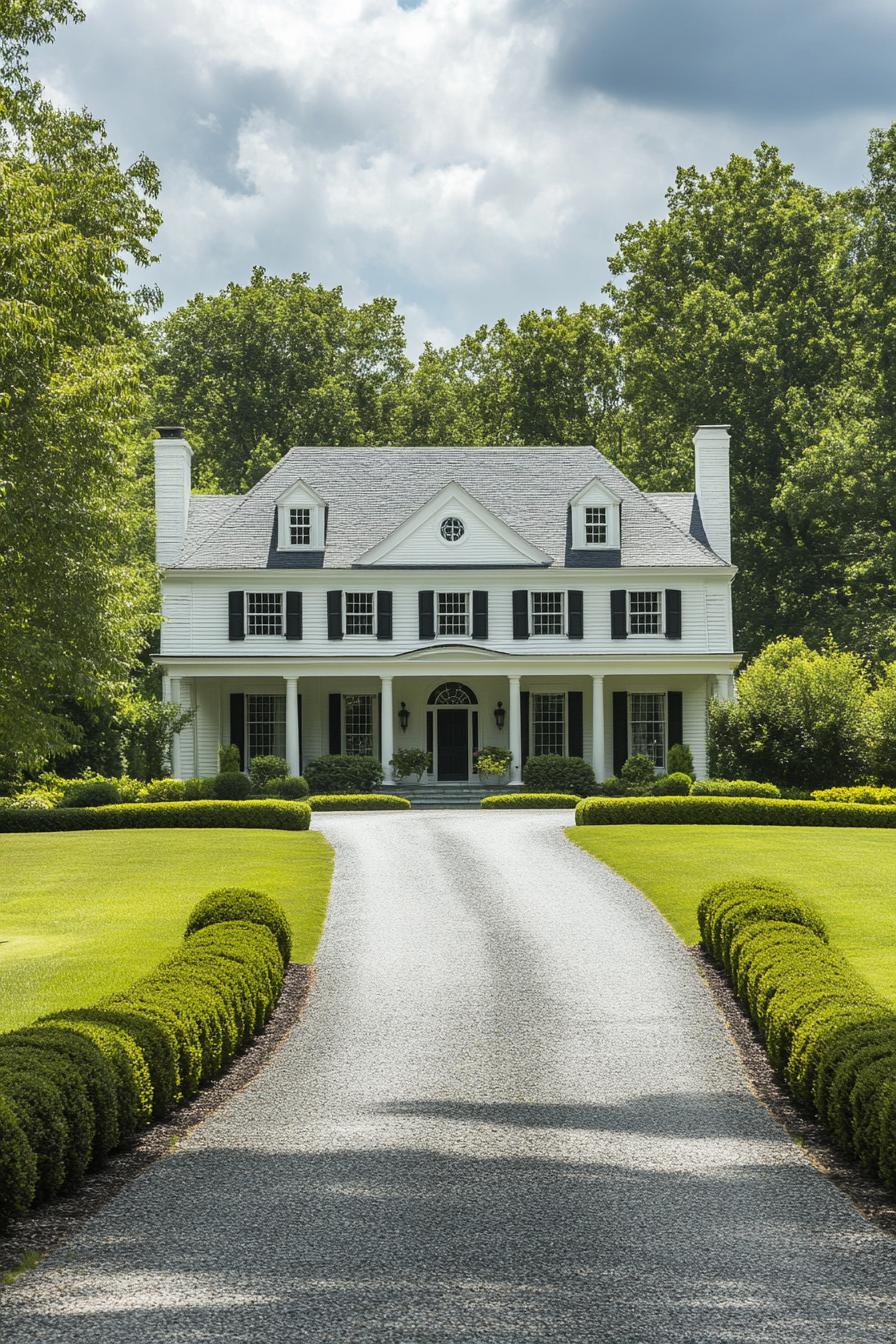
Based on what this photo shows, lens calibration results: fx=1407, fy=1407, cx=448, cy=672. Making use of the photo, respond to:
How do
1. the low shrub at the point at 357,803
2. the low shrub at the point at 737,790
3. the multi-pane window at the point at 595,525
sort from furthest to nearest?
the multi-pane window at the point at 595,525, the low shrub at the point at 357,803, the low shrub at the point at 737,790

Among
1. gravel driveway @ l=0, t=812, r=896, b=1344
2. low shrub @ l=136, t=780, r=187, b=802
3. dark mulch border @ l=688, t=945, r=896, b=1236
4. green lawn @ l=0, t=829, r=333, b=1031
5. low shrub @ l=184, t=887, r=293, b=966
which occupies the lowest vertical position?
dark mulch border @ l=688, t=945, r=896, b=1236

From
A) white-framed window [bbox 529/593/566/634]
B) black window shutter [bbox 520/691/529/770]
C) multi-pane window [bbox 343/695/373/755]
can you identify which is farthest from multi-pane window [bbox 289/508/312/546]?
black window shutter [bbox 520/691/529/770]

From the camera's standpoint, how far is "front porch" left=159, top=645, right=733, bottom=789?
122ft

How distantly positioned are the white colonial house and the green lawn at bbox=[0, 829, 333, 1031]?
11937 millimetres

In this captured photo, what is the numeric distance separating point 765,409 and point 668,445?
18.3 ft

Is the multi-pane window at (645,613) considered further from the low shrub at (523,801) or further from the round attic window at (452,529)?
the low shrub at (523,801)

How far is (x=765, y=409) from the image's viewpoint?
45594mm

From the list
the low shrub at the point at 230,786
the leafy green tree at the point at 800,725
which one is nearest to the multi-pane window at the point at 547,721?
the leafy green tree at the point at 800,725

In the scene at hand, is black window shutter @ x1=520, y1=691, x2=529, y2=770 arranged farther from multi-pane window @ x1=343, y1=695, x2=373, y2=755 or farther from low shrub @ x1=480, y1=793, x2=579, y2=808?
low shrub @ x1=480, y1=793, x2=579, y2=808

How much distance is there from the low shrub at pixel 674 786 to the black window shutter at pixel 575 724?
4974 millimetres

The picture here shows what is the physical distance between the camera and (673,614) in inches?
1468

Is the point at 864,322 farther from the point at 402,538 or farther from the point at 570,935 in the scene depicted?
the point at 570,935

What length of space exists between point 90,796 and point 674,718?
626 inches

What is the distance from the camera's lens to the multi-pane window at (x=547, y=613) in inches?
1469
